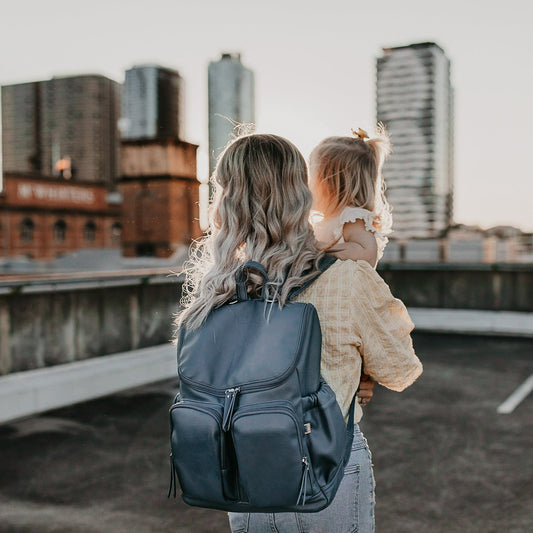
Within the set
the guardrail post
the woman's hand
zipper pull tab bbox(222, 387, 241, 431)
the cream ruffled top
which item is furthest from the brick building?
zipper pull tab bbox(222, 387, 241, 431)

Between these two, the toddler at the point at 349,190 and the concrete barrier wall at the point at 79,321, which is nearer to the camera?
the toddler at the point at 349,190

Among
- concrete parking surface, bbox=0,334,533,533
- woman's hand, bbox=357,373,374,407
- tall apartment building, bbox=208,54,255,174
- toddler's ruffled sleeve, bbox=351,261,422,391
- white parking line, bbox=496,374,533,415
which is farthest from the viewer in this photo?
tall apartment building, bbox=208,54,255,174

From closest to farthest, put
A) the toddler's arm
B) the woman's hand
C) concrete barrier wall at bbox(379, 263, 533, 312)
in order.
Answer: the woman's hand
the toddler's arm
concrete barrier wall at bbox(379, 263, 533, 312)

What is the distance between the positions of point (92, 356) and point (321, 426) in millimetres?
7256

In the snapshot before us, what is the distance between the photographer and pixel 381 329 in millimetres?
1973

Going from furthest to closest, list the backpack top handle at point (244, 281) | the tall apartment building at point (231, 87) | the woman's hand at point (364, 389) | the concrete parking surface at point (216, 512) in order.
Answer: the tall apartment building at point (231, 87) < the concrete parking surface at point (216, 512) < the woman's hand at point (364, 389) < the backpack top handle at point (244, 281)

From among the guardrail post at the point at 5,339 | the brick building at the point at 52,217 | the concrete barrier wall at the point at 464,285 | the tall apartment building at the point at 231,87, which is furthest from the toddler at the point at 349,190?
the tall apartment building at the point at 231,87

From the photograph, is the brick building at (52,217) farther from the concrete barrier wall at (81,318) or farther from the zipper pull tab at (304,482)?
the zipper pull tab at (304,482)

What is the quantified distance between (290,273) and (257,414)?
1.31 feet

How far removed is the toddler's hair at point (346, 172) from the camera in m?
2.24

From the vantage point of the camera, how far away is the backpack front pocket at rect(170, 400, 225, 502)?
1.75 meters

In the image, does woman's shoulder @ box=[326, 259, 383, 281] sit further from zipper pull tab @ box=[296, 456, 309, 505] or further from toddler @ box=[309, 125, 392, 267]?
zipper pull tab @ box=[296, 456, 309, 505]

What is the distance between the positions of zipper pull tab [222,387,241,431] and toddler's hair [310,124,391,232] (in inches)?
32.5

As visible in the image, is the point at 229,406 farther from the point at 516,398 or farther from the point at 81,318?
the point at 516,398
